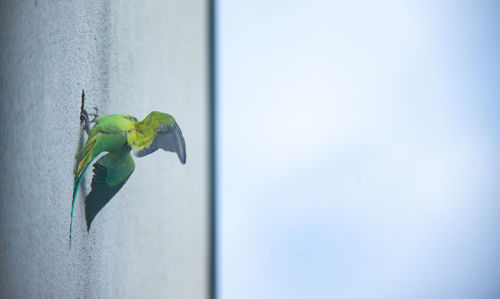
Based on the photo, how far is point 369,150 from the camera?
2.88 ft

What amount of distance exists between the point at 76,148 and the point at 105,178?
82mm

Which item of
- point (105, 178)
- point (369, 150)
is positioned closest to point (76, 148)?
point (105, 178)

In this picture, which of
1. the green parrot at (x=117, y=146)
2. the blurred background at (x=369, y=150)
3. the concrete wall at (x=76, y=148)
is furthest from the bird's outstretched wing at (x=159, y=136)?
the blurred background at (x=369, y=150)

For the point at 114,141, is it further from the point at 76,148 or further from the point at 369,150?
the point at 369,150

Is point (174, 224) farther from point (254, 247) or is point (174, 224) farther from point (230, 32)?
point (230, 32)

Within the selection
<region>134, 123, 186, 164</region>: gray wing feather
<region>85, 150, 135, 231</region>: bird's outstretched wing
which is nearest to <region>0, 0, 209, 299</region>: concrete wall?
<region>85, 150, 135, 231</region>: bird's outstretched wing

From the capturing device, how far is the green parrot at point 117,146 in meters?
0.38

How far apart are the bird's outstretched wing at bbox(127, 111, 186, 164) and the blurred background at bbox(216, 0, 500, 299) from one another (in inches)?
25.2

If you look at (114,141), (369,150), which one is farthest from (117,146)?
(369,150)

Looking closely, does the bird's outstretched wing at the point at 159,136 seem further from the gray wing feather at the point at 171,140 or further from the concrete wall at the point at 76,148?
the concrete wall at the point at 76,148

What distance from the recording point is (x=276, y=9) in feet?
3.35

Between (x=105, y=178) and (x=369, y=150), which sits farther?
(x=369, y=150)

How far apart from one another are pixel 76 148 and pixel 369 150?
743 mm

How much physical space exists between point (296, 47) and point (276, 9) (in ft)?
0.52
